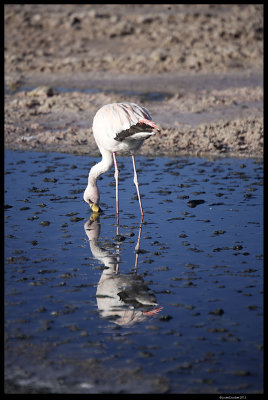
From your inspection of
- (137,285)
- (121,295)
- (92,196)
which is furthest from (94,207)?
(121,295)

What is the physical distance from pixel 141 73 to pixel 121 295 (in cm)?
1605

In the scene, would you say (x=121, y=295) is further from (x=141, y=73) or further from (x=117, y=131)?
(x=141, y=73)

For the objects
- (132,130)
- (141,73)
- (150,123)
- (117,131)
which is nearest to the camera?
(150,123)

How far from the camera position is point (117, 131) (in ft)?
31.2

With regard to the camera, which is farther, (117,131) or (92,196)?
(92,196)

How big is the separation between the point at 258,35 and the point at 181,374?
72.4 ft

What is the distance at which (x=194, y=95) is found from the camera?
18797 millimetres

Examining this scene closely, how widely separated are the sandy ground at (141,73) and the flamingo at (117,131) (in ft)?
13.0

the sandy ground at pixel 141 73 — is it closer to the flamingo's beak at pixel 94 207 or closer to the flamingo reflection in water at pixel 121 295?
the flamingo's beak at pixel 94 207

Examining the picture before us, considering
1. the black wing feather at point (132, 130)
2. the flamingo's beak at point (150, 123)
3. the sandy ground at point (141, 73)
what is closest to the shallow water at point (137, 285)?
the black wing feather at point (132, 130)

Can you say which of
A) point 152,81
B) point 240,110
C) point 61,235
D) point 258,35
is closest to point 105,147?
point 61,235

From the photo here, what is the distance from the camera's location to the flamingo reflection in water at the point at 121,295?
6.41 m

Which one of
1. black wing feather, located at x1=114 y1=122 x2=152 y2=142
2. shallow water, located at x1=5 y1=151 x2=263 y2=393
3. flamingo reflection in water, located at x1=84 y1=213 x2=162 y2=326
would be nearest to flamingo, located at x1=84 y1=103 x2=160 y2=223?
black wing feather, located at x1=114 y1=122 x2=152 y2=142

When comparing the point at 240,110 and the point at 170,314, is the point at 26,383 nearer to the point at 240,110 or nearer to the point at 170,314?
the point at 170,314
